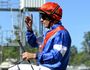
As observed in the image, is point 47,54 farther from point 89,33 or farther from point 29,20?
point 89,33

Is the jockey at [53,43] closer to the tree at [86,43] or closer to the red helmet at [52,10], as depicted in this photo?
the red helmet at [52,10]

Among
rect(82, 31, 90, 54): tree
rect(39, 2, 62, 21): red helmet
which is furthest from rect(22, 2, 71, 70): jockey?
rect(82, 31, 90, 54): tree

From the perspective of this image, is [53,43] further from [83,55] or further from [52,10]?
[83,55]

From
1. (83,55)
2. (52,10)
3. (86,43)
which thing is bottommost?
(86,43)

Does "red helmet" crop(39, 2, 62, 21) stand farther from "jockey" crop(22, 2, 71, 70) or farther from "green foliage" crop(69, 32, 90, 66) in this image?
"green foliage" crop(69, 32, 90, 66)

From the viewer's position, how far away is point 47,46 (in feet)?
23.0

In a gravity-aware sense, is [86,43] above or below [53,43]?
below

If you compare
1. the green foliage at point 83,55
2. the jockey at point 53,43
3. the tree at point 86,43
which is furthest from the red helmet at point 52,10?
the tree at point 86,43

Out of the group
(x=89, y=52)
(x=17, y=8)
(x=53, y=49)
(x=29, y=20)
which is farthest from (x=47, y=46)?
(x=89, y=52)

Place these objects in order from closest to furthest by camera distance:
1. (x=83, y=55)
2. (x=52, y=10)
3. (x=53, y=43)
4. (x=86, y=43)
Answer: (x=53, y=43), (x=52, y=10), (x=83, y=55), (x=86, y=43)

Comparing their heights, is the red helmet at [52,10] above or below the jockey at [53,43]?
above

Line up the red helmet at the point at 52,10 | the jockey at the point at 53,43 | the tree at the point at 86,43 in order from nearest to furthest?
the jockey at the point at 53,43
the red helmet at the point at 52,10
the tree at the point at 86,43

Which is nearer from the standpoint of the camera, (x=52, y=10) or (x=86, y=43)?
(x=52, y=10)

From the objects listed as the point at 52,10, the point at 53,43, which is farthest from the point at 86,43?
the point at 53,43
